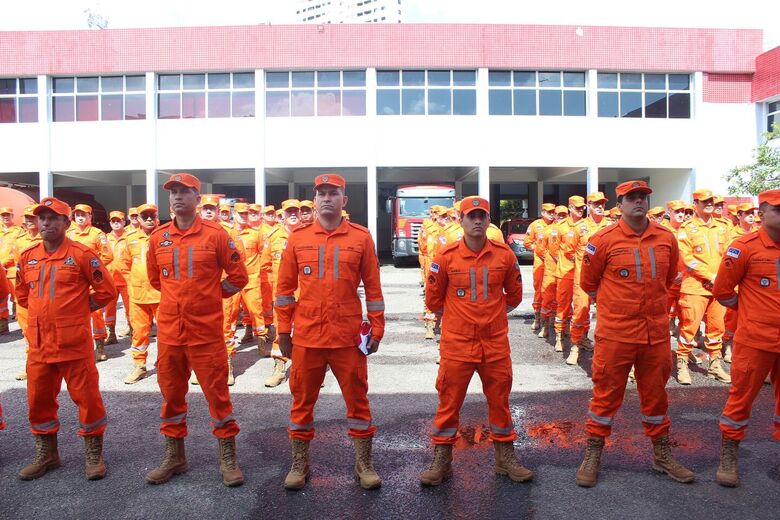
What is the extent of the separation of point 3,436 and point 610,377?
5159 mm

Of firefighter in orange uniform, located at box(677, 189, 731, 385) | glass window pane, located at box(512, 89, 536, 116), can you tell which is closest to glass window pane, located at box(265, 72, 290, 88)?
glass window pane, located at box(512, 89, 536, 116)

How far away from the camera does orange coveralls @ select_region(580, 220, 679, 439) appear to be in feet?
14.0

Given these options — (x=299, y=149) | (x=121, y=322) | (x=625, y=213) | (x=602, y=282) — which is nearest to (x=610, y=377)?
(x=602, y=282)

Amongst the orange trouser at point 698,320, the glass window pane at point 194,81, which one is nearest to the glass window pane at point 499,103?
the glass window pane at point 194,81

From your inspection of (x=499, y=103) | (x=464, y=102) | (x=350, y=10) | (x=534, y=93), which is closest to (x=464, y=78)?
(x=464, y=102)

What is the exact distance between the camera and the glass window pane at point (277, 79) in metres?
25.8

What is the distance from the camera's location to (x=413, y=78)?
25734 mm

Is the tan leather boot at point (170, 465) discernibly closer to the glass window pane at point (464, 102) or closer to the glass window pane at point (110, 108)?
the glass window pane at point (464, 102)

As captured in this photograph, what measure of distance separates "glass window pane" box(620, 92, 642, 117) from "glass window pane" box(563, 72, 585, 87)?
74.0 inches

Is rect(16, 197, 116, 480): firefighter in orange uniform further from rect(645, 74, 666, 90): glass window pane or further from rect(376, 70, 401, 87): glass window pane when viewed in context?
rect(645, 74, 666, 90): glass window pane

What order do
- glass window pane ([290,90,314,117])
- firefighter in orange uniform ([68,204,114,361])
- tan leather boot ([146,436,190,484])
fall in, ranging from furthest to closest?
1. glass window pane ([290,90,314,117])
2. firefighter in orange uniform ([68,204,114,361])
3. tan leather boot ([146,436,190,484])

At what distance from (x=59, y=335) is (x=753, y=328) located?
16.6ft

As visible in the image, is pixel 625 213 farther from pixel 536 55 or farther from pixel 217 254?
pixel 536 55

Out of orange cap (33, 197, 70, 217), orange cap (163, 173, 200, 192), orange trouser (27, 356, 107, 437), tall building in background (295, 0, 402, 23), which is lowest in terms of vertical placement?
orange trouser (27, 356, 107, 437)
